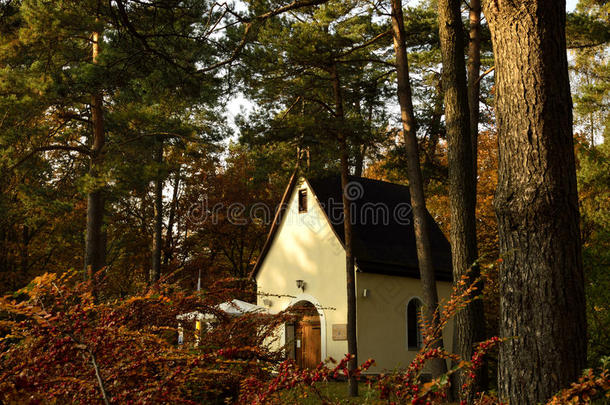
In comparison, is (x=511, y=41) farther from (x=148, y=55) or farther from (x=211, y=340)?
(x=148, y=55)

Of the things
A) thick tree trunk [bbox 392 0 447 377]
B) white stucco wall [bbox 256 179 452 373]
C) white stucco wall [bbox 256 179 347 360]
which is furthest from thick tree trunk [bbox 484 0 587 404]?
white stucco wall [bbox 256 179 347 360]

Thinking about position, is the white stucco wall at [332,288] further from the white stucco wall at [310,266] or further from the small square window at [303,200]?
the small square window at [303,200]

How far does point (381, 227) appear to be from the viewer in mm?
23922

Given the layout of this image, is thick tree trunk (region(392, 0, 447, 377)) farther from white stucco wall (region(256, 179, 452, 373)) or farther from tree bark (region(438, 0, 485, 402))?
white stucco wall (region(256, 179, 452, 373))

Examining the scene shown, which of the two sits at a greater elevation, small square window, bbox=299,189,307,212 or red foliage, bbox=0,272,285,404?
small square window, bbox=299,189,307,212

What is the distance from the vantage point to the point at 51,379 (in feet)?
7.95

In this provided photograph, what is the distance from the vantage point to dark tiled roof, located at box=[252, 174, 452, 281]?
2194 cm

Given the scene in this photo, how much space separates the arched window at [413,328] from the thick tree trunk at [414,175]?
8729 mm

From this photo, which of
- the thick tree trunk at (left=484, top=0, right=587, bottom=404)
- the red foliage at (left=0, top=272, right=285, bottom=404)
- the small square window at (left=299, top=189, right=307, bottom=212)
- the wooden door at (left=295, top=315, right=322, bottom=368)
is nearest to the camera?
the red foliage at (left=0, top=272, right=285, bottom=404)

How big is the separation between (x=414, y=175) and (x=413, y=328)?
1060 cm

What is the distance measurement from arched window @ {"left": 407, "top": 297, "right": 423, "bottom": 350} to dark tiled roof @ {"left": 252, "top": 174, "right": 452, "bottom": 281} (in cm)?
114

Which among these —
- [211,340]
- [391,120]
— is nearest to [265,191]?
[391,120]

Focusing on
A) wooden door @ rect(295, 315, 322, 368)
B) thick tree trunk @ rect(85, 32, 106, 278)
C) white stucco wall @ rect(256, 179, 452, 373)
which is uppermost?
thick tree trunk @ rect(85, 32, 106, 278)

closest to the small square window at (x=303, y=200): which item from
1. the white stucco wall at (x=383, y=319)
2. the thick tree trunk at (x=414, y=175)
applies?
the white stucco wall at (x=383, y=319)
